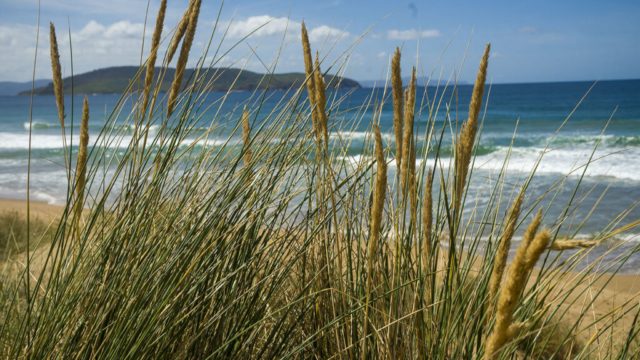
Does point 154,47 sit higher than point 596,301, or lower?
higher

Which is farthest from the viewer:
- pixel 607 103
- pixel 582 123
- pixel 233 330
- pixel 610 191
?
pixel 607 103

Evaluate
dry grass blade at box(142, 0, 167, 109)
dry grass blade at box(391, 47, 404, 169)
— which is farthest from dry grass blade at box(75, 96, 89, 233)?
dry grass blade at box(391, 47, 404, 169)

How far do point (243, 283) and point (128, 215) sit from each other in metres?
0.41

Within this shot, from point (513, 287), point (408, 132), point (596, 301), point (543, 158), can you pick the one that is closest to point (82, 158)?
point (408, 132)

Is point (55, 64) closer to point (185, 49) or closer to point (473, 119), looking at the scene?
point (185, 49)

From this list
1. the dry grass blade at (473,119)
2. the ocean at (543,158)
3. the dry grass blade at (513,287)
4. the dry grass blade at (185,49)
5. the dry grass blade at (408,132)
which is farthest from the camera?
the ocean at (543,158)

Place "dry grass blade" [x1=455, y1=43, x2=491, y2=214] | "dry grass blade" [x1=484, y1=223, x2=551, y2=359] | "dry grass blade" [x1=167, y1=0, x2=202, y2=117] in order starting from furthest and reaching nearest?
"dry grass blade" [x1=167, y1=0, x2=202, y2=117] < "dry grass blade" [x1=455, y1=43, x2=491, y2=214] < "dry grass blade" [x1=484, y1=223, x2=551, y2=359]

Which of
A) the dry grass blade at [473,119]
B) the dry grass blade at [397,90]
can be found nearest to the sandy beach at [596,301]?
the dry grass blade at [473,119]

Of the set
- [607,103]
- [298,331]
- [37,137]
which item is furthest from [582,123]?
[37,137]

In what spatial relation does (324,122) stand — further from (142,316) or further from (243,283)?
(142,316)

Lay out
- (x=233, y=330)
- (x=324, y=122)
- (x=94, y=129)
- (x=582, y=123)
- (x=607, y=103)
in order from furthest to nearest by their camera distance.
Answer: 1. (x=607, y=103)
2. (x=94, y=129)
3. (x=582, y=123)
4. (x=233, y=330)
5. (x=324, y=122)

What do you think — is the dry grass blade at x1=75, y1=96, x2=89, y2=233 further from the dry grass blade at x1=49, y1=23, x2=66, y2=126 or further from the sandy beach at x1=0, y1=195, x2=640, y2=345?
the sandy beach at x1=0, y1=195, x2=640, y2=345

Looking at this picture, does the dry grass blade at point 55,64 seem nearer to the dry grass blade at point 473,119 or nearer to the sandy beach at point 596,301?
the sandy beach at point 596,301

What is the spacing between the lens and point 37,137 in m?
25.1
